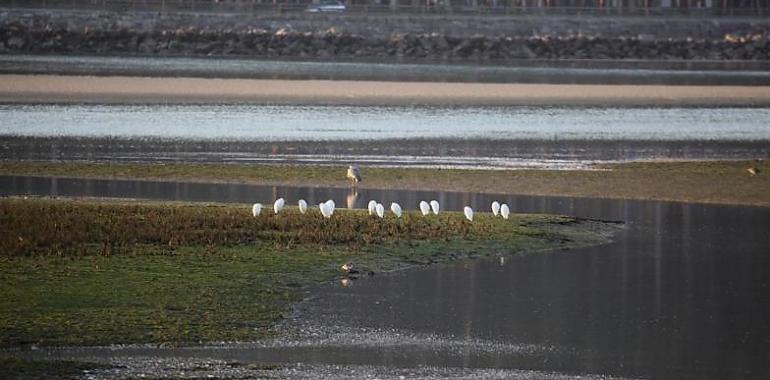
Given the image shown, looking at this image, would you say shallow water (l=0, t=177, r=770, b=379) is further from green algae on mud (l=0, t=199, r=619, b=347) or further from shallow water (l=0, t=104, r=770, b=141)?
shallow water (l=0, t=104, r=770, b=141)

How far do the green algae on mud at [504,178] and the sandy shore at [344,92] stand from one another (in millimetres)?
19330

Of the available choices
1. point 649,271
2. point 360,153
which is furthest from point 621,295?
point 360,153

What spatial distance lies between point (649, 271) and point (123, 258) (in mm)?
6197

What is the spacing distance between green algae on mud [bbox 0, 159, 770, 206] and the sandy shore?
63.4ft

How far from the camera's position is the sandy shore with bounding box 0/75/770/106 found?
50.2 m

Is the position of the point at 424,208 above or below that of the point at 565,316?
below

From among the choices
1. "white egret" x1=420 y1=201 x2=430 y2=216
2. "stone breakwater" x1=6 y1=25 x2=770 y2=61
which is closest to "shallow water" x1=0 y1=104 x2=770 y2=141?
"white egret" x1=420 y1=201 x2=430 y2=216

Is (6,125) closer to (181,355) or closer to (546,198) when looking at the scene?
(546,198)

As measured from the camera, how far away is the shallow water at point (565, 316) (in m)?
13.2

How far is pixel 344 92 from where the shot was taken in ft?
178

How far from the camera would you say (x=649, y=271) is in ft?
59.0

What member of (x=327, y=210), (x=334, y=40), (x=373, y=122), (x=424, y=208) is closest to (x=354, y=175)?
(x=424, y=208)

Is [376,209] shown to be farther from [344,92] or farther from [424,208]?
[344,92]

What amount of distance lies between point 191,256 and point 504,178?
38.0ft
